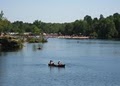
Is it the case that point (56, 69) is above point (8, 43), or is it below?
below

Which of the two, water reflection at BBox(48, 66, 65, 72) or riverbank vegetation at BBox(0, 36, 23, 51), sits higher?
riverbank vegetation at BBox(0, 36, 23, 51)

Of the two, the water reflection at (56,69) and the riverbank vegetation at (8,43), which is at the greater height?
the riverbank vegetation at (8,43)

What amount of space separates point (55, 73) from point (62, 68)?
6997 mm

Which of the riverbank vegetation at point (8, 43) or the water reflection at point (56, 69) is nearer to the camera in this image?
the water reflection at point (56, 69)

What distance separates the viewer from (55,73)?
69062 mm

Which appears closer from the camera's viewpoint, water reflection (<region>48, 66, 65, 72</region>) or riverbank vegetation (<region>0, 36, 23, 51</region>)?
water reflection (<region>48, 66, 65, 72</region>)

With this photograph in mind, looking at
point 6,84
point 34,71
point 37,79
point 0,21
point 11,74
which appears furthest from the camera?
point 0,21

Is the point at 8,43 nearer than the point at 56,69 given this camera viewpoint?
No

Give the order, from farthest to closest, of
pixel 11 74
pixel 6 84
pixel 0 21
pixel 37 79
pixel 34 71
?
pixel 0 21, pixel 34 71, pixel 11 74, pixel 37 79, pixel 6 84

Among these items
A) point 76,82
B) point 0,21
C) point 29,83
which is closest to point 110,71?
point 76,82

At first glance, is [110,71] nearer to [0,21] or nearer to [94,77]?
[94,77]

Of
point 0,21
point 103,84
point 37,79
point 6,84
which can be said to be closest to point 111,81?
point 103,84

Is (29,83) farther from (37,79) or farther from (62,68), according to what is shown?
(62,68)

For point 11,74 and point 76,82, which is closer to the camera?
point 76,82
